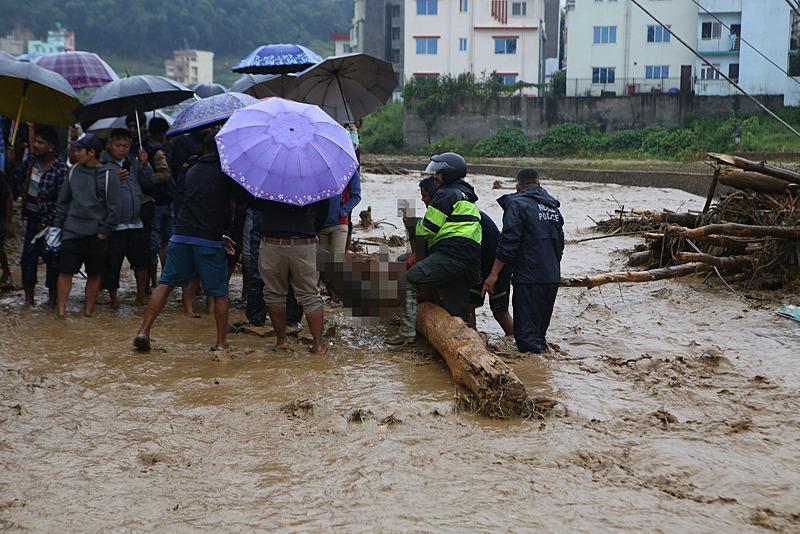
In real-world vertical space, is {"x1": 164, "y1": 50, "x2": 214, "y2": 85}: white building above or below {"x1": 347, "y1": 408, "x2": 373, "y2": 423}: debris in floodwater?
above

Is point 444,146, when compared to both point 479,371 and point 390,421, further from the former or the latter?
point 390,421

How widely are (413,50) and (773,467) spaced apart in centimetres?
5642

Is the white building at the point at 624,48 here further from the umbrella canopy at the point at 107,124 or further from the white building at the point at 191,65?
the white building at the point at 191,65

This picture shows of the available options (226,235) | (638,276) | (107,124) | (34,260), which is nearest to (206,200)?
(226,235)

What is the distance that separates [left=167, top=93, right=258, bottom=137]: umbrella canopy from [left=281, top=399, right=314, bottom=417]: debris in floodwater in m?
2.68

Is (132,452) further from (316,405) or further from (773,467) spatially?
(773,467)

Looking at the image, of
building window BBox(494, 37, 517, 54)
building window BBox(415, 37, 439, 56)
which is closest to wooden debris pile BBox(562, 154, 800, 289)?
building window BBox(494, 37, 517, 54)

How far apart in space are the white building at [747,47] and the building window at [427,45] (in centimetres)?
1676

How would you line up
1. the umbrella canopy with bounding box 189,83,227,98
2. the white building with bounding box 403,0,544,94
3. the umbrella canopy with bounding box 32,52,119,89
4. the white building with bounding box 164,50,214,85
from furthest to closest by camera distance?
1. the white building with bounding box 164,50,214,85
2. the white building with bounding box 403,0,544,94
3. the umbrella canopy with bounding box 189,83,227,98
4. the umbrella canopy with bounding box 32,52,119,89

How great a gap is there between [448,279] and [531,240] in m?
0.78

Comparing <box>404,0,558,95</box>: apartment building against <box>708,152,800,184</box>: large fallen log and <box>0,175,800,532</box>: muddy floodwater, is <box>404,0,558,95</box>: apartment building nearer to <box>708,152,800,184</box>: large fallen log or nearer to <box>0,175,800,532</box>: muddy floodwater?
<box>708,152,800,184</box>: large fallen log

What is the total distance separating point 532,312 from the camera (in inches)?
302

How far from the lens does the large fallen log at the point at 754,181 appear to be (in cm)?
1045

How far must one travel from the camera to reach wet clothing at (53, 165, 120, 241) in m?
8.52
